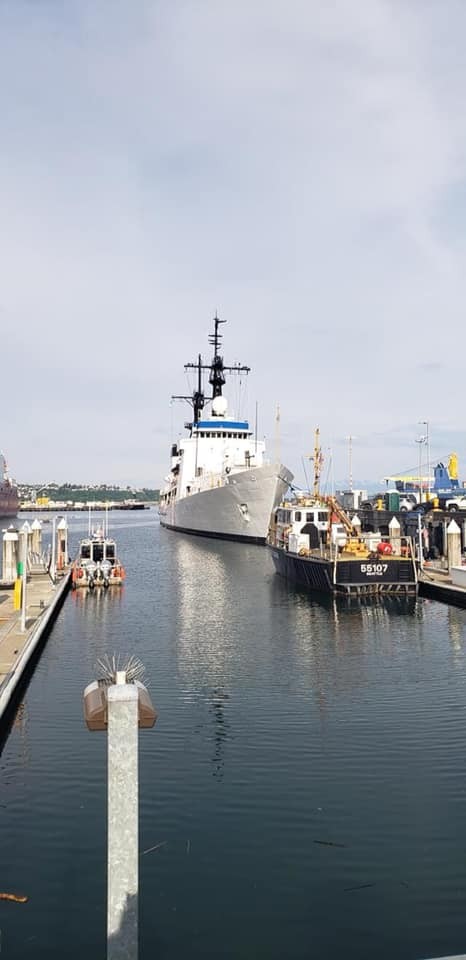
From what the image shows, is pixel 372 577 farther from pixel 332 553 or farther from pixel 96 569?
pixel 96 569

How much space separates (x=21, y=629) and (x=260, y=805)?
15.0m

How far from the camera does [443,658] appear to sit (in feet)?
82.6

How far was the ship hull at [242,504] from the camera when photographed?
70.4 m

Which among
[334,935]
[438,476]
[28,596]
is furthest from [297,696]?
[438,476]

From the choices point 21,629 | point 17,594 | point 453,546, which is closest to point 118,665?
point 21,629

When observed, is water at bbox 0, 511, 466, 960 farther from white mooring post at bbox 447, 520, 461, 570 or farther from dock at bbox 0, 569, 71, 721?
white mooring post at bbox 447, 520, 461, 570

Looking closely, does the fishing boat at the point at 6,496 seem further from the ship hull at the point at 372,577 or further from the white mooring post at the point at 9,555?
the ship hull at the point at 372,577

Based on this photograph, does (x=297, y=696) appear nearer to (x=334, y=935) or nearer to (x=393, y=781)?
(x=393, y=781)

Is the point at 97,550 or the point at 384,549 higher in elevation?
the point at 384,549

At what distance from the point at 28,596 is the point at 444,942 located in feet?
99.5

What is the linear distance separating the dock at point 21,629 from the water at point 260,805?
3.03 feet

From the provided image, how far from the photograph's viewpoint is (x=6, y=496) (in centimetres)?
14100

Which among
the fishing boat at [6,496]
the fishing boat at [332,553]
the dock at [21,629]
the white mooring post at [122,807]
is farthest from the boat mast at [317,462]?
the fishing boat at [6,496]

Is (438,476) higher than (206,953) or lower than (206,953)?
higher
